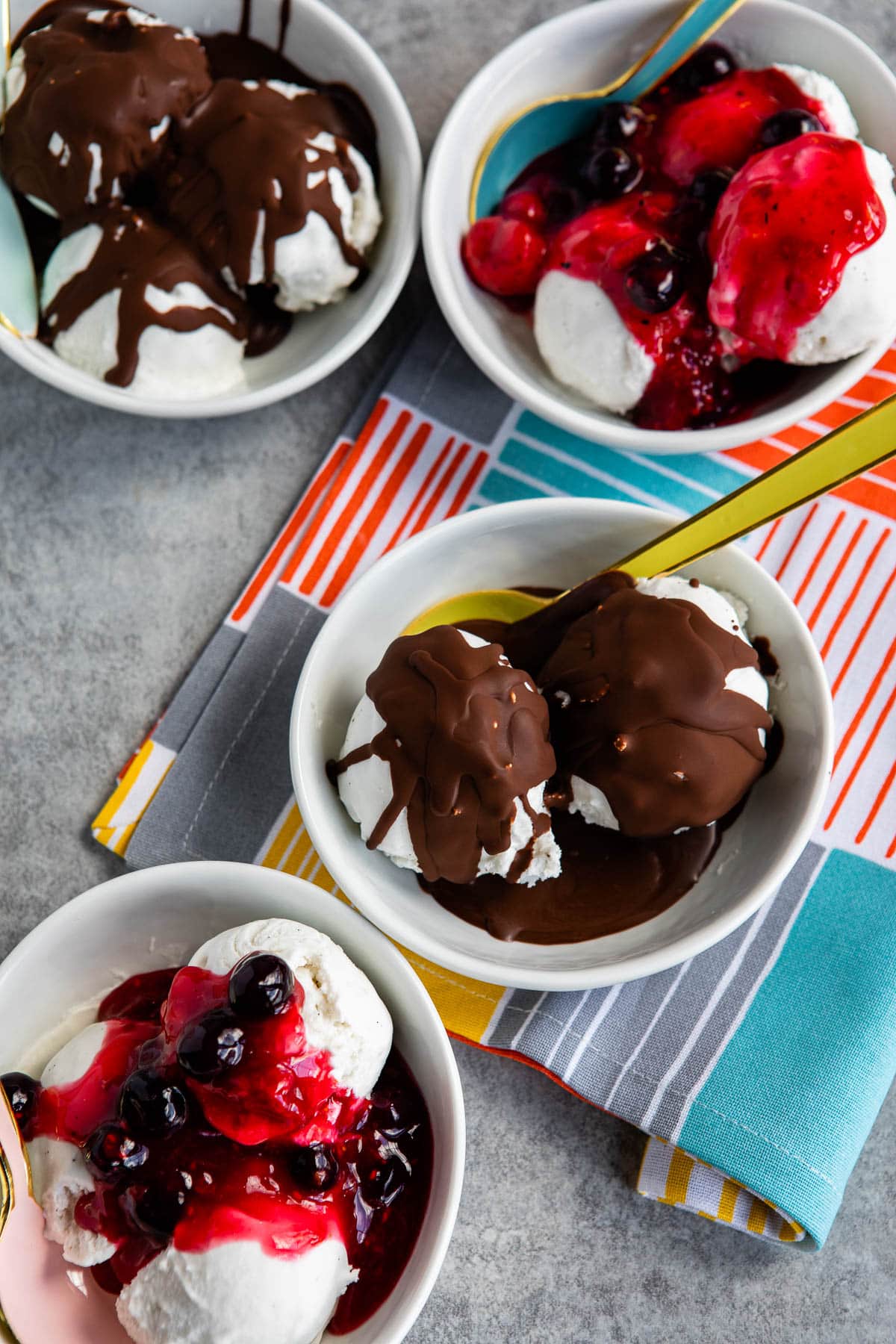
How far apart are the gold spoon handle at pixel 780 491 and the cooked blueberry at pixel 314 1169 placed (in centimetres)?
78

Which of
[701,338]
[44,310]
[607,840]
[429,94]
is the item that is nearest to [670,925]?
[607,840]

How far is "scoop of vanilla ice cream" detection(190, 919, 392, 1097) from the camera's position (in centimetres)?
122

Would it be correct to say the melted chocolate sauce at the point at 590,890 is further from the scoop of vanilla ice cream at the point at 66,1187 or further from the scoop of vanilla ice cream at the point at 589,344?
the scoop of vanilla ice cream at the point at 589,344

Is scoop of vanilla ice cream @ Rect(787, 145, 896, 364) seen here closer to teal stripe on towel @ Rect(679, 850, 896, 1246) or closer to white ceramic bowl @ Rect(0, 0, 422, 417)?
white ceramic bowl @ Rect(0, 0, 422, 417)

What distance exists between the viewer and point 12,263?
160 centimetres

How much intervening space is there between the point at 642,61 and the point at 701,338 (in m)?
0.44

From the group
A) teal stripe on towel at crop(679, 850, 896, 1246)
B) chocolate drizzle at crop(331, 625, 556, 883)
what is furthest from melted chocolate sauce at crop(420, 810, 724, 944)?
teal stripe on towel at crop(679, 850, 896, 1246)

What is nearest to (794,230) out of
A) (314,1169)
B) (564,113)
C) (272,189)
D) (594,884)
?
(564,113)

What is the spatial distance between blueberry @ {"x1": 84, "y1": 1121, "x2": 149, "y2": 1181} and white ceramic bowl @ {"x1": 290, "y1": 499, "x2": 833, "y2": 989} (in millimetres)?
344

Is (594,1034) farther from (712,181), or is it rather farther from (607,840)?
(712,181)

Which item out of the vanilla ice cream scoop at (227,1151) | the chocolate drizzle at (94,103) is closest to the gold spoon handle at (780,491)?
the vanilla ice cream scoop at (227,1151)

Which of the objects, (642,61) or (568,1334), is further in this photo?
(642,61)

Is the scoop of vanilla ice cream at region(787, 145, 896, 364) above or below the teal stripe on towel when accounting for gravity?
above

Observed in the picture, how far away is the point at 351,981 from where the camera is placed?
1246 mm
